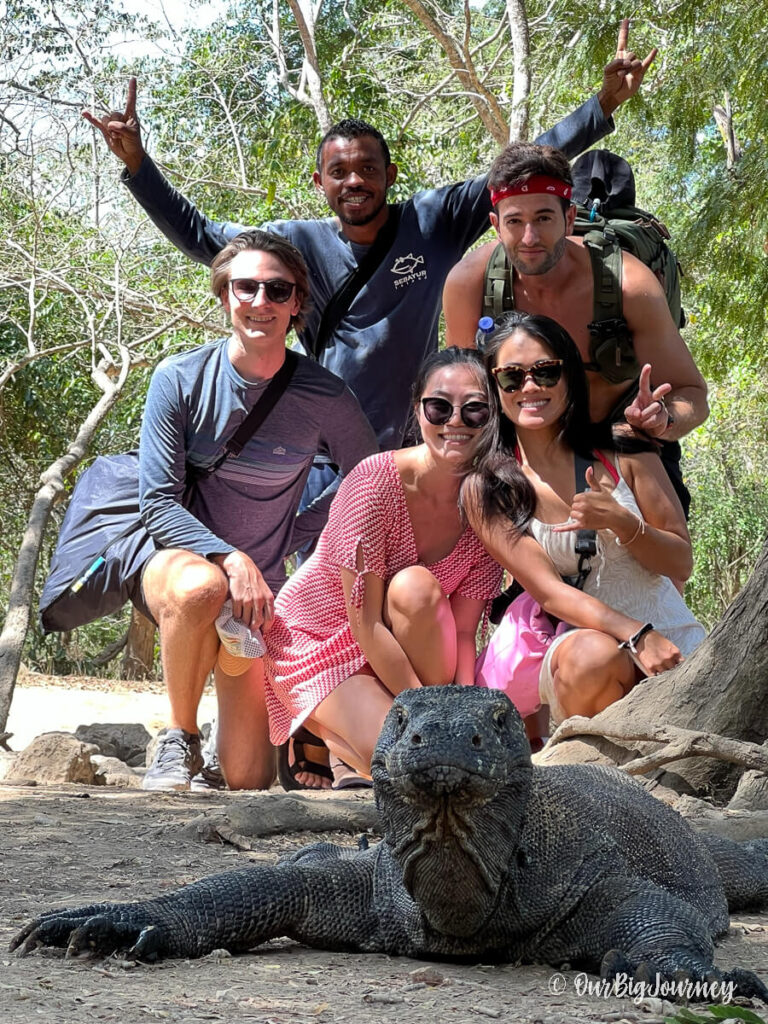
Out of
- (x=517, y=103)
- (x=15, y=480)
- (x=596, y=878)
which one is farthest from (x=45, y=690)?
(x=596, y=878)

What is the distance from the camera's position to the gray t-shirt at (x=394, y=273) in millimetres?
5344

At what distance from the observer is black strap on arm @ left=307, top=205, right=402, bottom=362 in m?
5.33

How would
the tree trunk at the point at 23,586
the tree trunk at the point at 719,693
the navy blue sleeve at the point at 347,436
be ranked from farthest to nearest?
1. the tree trunk at the point at 23,586
2. the navy blue sleeve at the point at 347,436
3. the tree trunk at the point at 719,693

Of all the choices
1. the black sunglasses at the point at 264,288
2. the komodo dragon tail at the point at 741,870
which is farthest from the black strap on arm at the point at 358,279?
the komodo dragon tail at the point at 741,870

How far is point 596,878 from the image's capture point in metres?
2.45

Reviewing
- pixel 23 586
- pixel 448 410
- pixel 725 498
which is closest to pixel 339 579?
pixel 448 410

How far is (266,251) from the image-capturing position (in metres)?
5.05

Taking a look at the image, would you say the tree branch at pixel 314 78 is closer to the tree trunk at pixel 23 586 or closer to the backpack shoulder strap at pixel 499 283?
the tree trunk at pixel 23 586

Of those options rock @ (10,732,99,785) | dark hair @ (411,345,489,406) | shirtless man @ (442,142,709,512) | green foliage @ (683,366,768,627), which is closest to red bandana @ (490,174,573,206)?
shirtless man @ (442,142,709,512)

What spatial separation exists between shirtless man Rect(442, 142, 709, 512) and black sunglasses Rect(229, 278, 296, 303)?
25.9 inches

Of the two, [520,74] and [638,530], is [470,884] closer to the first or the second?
[638,530]

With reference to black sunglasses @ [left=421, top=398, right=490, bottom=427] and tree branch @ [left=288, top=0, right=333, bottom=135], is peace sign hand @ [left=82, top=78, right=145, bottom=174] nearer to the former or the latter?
black sunglasses @ [left=421, top=398, right=490, bottom=427]

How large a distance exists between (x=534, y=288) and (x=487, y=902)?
294 cm

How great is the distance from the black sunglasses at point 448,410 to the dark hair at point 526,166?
2.78 feet
